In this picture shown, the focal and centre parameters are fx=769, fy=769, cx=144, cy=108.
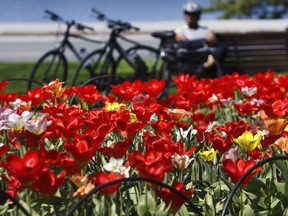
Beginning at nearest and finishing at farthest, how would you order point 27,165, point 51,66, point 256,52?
point 27,165 → point 51,66 → point 256,52

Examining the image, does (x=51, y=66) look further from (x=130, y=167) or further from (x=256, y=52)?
(x=130, y=167)

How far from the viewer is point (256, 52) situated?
1077 centimetres

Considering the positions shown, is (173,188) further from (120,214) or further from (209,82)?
(209,82)

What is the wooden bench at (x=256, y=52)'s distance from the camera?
1036 centimetres

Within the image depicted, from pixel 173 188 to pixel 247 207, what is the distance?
434mm

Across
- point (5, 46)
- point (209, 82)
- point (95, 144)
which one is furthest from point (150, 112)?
point (5, 46)

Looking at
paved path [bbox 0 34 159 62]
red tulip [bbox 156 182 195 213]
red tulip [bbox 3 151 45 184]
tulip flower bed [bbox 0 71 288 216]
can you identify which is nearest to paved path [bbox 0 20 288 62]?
paved path [bbox 0 34 159 62]

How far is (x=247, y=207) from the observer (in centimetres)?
250

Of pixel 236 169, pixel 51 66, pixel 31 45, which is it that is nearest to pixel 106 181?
pixel 236 169

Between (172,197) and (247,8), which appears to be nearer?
(172,197)

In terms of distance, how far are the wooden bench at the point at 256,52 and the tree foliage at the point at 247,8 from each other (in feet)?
79.4

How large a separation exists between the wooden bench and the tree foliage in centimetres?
2420

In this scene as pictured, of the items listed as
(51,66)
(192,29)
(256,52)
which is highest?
(192,29)

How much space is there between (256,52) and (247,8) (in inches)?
990
